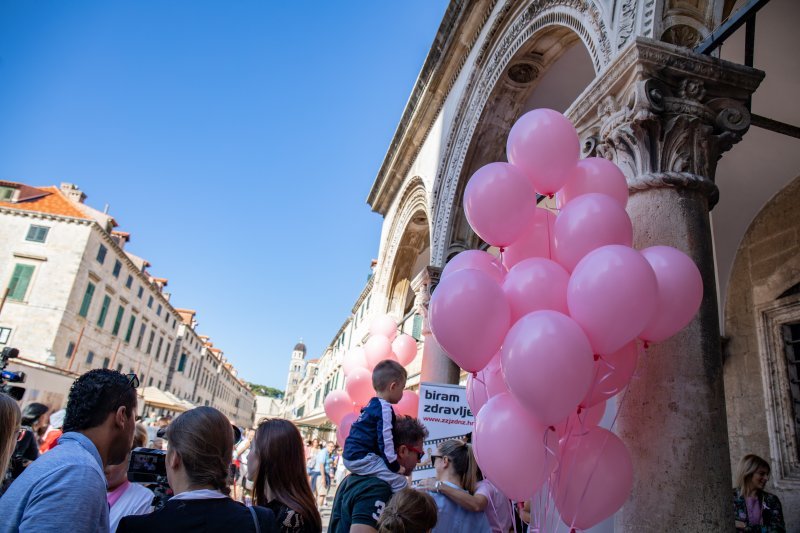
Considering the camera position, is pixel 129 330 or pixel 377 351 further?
pixel 129 330

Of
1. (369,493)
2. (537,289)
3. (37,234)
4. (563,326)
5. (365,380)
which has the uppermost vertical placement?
(37,234)

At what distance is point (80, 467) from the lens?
59.5 inches

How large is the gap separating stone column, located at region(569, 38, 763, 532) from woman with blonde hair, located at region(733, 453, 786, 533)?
2.53 m

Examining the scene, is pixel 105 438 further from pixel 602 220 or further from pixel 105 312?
pixel 105 312

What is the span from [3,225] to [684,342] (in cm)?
3282

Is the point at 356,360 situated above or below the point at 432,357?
below

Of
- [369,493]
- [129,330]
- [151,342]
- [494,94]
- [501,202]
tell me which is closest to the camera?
[369,493]

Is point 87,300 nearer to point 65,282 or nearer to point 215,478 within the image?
point 65,282

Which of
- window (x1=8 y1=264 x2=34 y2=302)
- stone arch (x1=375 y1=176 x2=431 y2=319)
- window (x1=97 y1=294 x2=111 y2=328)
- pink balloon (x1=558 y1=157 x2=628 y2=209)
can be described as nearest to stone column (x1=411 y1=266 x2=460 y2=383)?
stone arch (x1=375 y1=176 x2=431 y2=319)

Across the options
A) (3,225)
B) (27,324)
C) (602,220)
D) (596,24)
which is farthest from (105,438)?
(3,225)

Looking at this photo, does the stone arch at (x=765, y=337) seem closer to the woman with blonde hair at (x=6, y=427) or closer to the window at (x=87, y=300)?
the woman with blonde hair at (x=6, y=427)

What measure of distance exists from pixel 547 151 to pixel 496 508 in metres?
2.20

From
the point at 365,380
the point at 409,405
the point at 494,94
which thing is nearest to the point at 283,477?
the point at 409,405

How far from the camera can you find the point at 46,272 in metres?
25.7
